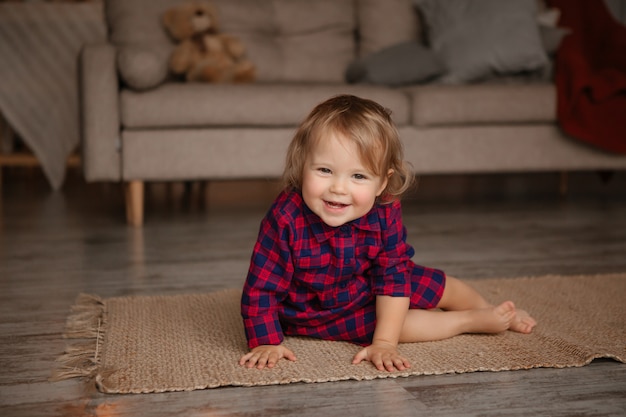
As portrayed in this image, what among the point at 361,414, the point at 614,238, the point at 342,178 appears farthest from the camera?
the point at 614,238

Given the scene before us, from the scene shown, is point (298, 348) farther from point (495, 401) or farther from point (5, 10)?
point (5, 10)

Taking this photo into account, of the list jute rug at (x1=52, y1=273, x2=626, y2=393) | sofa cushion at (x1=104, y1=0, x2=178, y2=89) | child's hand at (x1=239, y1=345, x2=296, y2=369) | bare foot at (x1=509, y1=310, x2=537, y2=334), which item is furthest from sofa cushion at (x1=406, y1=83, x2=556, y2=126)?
child's hand at (x1=239, y1=345, x2=296, y2=369)

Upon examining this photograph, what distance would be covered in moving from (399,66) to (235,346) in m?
1.96

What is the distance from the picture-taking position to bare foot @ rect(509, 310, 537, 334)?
4.37 ft

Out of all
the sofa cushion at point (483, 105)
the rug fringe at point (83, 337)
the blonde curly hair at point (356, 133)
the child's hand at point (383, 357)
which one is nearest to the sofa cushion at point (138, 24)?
the sofa cushion at point (483, 105)

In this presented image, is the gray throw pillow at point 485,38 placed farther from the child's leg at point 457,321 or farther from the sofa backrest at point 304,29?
the child's leg at point 457,321

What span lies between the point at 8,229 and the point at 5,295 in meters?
0.96

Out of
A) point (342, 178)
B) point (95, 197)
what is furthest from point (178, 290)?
point (95, 197)

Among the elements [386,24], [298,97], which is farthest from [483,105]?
[386,24]

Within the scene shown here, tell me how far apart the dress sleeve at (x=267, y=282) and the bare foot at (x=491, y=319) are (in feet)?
1.05

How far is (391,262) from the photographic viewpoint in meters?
1.25

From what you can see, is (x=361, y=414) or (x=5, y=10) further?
(x=5, y=10)

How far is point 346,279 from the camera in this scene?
4.13 feet

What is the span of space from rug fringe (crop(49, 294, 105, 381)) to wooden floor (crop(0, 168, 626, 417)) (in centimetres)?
3
